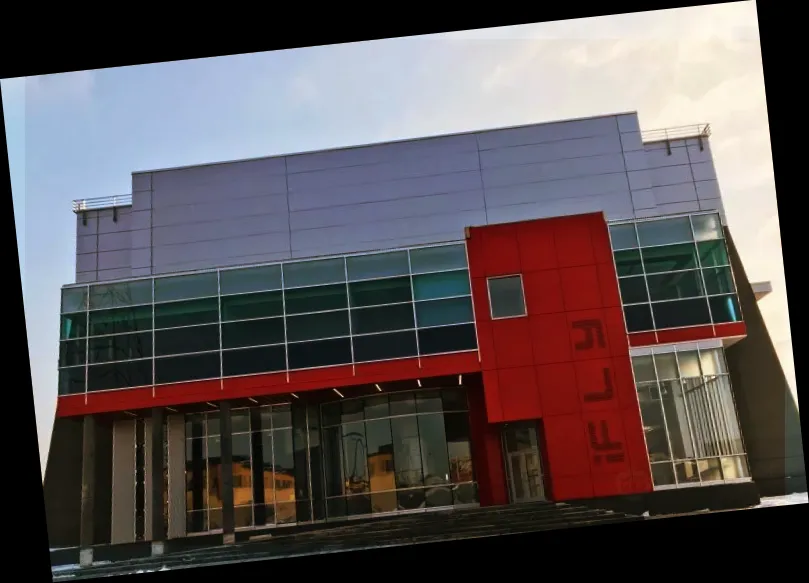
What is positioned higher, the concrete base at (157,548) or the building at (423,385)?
the building at (423,385)

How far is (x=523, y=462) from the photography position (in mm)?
24094

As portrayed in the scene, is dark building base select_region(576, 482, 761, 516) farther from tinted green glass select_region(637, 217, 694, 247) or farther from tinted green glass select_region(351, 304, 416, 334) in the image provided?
tinted green glass select_region(351, 304, 416, 334)

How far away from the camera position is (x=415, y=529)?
2039cm

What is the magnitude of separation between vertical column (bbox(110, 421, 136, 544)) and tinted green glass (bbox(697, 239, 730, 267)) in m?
20.3

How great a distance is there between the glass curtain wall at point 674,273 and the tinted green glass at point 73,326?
57.9 feet

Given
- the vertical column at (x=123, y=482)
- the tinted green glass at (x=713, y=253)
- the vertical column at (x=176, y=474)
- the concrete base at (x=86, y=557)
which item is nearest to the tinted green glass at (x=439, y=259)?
the tinted green glass at (x=713, y=253)

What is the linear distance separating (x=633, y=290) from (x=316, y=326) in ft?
33.6

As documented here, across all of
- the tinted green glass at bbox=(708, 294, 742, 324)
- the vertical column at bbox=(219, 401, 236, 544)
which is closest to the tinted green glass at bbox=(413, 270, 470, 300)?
the vertical column at bbox=(219, 401, 236, 544)

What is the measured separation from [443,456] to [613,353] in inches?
258

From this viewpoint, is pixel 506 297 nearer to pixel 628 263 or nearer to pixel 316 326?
pixel 628 263

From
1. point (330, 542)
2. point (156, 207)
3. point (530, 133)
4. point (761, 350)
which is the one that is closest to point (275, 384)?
point (330, 542)

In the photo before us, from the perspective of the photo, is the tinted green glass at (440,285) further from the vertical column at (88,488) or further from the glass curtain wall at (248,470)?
the vertical column at (88,488)

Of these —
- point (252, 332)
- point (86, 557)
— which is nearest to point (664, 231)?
point (252, 332)

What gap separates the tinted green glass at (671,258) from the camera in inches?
918
